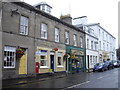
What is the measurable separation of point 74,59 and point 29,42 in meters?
10.7

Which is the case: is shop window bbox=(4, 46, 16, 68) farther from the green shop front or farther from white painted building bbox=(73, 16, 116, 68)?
white painted building bbox=(73, 16, 116, 68)

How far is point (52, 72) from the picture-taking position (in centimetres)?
1891

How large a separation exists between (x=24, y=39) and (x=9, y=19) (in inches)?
99.6

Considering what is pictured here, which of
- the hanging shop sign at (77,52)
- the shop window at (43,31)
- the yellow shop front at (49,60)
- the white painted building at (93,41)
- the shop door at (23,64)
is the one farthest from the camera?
the white painted building at (93,41)

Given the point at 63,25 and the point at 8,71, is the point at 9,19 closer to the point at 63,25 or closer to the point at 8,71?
the point at 8,71

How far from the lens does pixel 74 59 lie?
80.3ft

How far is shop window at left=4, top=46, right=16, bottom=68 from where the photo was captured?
1340cm

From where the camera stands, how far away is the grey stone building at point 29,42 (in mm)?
13500

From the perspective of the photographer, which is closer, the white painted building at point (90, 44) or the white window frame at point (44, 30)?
the white window frame at point (44, 30)

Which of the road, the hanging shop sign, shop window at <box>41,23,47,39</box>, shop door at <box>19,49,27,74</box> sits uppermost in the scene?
shop window at <box>41,23,47,39</box>

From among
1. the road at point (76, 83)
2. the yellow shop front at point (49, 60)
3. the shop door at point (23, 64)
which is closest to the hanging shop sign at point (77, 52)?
the yellow shop front at point (49, 60)

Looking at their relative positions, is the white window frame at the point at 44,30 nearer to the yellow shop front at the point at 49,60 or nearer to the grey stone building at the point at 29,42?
the grey stone building at the point at 29,42

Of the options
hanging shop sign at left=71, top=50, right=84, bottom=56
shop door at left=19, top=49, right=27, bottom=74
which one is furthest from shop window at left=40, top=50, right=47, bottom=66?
hanging shop sign at left=71, top=50, right=84, bottom=56

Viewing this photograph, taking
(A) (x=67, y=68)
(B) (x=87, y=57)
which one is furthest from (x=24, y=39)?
(B) (x=87, y=57)
